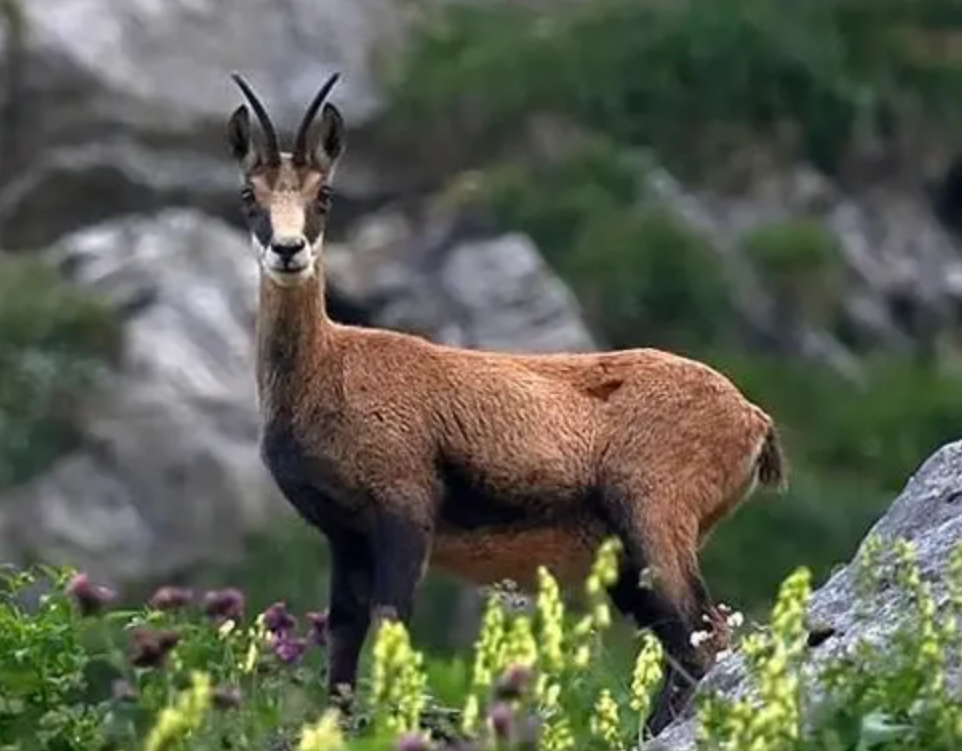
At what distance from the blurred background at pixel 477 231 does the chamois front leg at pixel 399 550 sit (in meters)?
12.6

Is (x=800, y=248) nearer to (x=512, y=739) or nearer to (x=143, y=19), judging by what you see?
(x=143, y=19)

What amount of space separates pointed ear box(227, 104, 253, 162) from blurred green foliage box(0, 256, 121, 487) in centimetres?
1433

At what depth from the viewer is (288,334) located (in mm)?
13125

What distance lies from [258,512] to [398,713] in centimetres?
1909

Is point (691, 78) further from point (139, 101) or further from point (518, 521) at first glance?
point (518, 521)

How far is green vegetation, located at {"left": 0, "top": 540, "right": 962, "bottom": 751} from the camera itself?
794 cm

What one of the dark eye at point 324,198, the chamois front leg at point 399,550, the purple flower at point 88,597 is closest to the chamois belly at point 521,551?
the chamois front leg at point 399,550

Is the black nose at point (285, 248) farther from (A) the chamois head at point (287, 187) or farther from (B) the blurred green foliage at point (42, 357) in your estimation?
(B) the blurred green foliage at point (42, 357)

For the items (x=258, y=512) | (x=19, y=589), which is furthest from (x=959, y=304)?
(x=19, y=589)

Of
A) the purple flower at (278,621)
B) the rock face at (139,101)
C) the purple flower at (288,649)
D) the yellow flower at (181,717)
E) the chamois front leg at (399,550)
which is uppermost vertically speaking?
the rock face at (139,101)

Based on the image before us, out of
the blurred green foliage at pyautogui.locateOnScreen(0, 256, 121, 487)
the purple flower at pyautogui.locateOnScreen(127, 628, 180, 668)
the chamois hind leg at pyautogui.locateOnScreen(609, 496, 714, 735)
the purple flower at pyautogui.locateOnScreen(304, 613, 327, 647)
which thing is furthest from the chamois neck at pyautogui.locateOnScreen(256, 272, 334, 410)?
the blurred green foliage at pyautogui.locateOnScreen(0, 256, 121, 487)

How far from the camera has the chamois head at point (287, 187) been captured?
502 inches

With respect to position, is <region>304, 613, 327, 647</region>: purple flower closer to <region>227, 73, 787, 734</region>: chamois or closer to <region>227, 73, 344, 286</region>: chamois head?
<region>227, 73, 787, 734</region>: chamois

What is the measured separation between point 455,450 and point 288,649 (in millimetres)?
1998
